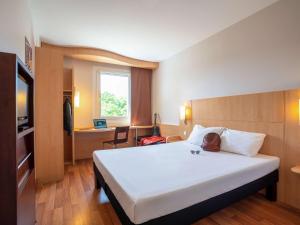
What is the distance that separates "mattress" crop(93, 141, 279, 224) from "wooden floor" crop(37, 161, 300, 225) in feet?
1.47

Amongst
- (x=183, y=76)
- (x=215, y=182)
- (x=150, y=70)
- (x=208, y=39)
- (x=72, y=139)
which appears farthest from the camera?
(x=150, y=70)

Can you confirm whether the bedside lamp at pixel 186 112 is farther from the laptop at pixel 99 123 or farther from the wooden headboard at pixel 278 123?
the laptop at pixel 99 123

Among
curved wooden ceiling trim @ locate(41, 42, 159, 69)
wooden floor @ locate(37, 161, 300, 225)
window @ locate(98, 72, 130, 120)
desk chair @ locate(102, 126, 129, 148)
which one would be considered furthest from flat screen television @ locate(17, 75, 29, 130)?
window @ locate(98, 72, 130, 120)

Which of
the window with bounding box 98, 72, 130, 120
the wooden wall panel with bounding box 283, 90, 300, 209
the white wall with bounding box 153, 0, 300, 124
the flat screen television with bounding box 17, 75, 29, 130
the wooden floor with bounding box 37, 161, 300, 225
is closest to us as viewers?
the flat screen television with bounding box 17, 75, 29, 130

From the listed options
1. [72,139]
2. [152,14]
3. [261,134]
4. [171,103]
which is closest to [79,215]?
[72,139]

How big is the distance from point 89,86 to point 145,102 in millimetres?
1671

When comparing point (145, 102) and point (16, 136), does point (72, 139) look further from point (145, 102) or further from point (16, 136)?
point (16, 136)

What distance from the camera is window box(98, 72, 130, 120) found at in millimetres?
4697

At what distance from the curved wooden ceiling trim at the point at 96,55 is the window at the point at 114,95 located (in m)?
0.43

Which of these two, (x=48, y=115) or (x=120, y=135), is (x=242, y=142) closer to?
(x=120, y=135)

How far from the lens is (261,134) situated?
2438mm

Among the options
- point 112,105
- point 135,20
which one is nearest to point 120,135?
point 112,105

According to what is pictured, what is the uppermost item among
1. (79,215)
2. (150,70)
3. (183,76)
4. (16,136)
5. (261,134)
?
(150,70)

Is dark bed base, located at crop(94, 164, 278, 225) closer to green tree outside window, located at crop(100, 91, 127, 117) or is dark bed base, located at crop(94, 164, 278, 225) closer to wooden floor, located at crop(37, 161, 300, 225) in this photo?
wooden floor, located at crop(37, 161, 300, 225)
